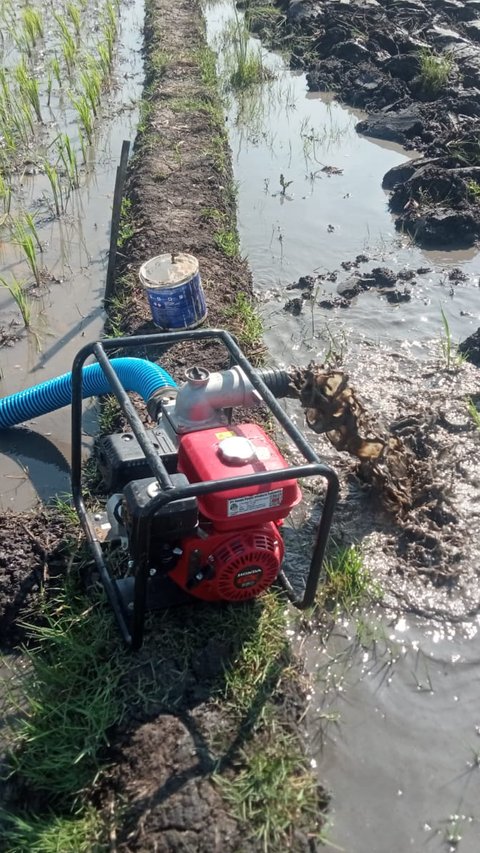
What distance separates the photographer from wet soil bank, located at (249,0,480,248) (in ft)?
21.1

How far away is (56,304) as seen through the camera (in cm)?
518

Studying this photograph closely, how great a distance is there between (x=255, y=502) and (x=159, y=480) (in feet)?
1.28

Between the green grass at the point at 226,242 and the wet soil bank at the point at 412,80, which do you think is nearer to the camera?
the green grass at the point at 226,242

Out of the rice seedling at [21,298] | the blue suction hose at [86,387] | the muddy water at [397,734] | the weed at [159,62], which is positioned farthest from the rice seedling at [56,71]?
the muddy water at [397,734]

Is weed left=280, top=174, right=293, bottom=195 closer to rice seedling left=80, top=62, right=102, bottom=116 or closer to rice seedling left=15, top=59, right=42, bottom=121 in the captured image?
rice seedling left=80, top=62, right=102, bottom=116

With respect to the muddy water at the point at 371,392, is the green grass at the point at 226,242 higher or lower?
higher

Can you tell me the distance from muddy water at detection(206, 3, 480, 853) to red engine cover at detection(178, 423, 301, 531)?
0.82m

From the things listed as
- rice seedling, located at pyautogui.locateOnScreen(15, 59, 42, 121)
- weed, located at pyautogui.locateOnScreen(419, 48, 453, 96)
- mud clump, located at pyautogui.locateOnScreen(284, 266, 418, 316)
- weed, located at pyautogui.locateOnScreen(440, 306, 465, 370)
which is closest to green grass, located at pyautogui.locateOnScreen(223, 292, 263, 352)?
mud clump, located at pyautogui.locateOnScreen(284, 266, 418, 316)

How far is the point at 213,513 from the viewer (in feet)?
8.07

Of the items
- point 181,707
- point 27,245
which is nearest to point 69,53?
point 27,245

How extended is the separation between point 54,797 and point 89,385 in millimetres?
1973

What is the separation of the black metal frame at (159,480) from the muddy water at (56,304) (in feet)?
2.30

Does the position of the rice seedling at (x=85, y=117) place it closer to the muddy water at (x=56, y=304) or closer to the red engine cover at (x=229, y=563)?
the muddy water at (x=56, y=304)

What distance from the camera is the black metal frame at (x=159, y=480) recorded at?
86.4 inches
